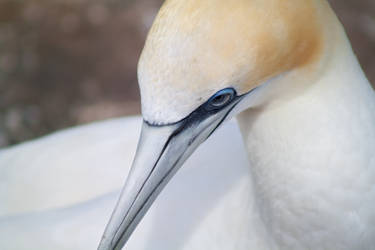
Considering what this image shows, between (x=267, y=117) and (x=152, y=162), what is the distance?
0.42 meters

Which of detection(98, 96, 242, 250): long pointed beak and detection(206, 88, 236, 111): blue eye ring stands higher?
detection(206, 88, 236, 111): blue eye ring

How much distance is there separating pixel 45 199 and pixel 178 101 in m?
1.63

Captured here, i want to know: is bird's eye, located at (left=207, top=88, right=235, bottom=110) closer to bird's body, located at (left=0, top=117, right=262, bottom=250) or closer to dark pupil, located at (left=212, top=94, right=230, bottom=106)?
dark pupil, located at (left=212, top=94, right=230, bottom=106)

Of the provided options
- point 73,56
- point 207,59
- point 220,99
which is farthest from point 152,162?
point 73,56

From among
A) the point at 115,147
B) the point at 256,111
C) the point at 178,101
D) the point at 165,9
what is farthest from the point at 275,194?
the point at 115,147

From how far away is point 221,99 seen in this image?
182cm

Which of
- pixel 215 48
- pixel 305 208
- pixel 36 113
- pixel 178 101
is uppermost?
pixel 215 48

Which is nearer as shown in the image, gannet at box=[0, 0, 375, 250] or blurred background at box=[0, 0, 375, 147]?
gannet at box=[0, 0, 375, 250]

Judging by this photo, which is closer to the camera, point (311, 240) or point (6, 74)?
point (311, 240)

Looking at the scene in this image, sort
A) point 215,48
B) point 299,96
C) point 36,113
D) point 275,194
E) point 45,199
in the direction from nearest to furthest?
point 215,48 → point 299,96 → point 275,194 → point 45,199 → point 36,113

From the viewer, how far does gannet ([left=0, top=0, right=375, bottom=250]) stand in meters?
1.71

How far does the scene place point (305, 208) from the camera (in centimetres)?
208

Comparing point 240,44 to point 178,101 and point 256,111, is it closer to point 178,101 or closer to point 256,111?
point 178,101

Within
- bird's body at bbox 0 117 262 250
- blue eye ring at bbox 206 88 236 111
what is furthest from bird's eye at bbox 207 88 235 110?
bird's body at bbox 0 117 262 250
